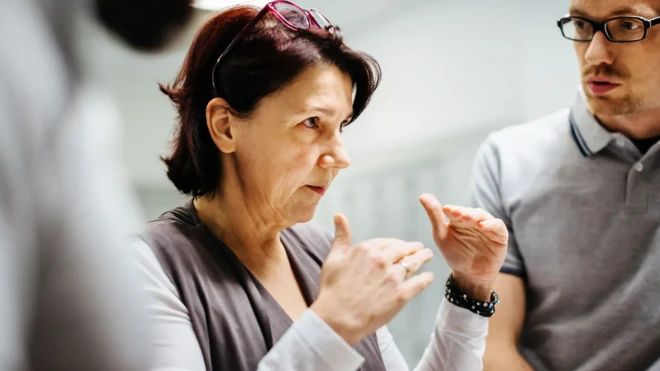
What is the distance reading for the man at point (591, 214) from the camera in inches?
46.4

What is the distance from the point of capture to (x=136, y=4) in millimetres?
616

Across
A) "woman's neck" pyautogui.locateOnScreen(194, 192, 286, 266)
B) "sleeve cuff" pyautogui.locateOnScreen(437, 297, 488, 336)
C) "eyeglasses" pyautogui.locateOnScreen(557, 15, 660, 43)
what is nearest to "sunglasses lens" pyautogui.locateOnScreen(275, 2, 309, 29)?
"woman's neck" pyautogui.locateOnScreen(194, 192, 286, 266)

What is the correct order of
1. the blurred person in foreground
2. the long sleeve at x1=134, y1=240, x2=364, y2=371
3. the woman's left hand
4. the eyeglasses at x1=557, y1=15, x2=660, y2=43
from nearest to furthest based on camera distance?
the blurred person in foreground < the long sleeve at x1=134, y1=240, x2=364, y2=371 < the woman's left hand < the eyeglasses at x1=557, y1=15, x2=660, y2=43

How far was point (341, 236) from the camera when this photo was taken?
829mm

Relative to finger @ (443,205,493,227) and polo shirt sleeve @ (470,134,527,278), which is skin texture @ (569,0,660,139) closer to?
polo shirt sleeve @ (470,134,527,278)

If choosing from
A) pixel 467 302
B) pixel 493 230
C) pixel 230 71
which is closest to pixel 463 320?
pixel 467 302

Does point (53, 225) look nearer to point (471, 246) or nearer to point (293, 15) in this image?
point (293, 15)

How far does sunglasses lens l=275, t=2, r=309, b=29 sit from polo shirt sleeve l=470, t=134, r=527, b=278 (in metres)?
0.60

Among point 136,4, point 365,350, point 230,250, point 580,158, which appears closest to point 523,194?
point 580,158

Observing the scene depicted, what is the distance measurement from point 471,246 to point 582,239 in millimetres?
371

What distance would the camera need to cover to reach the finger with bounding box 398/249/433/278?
82 cm

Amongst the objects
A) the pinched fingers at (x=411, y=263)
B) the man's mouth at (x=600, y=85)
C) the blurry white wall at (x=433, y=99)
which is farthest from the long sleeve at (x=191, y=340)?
the man's mouth at (x=600, y=85)

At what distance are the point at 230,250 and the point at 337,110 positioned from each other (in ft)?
0.82

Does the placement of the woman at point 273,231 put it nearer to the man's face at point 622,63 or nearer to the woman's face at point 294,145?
the woman's face at point 294,145
